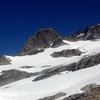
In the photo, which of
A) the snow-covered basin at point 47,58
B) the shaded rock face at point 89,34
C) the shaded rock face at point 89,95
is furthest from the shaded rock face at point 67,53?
the shaded rock face at point 89,95

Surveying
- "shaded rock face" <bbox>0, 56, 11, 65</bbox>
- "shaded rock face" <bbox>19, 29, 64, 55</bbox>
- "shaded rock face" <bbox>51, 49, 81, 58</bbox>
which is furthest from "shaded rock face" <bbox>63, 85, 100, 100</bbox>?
"shaded rock face" <bbox>19, 29, 64, 55</bbox>

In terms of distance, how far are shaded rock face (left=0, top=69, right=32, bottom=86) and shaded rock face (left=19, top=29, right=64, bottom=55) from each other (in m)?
33.5

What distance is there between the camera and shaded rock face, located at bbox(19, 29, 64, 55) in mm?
143875

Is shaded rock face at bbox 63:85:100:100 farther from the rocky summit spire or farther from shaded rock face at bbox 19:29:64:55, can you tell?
shaded rock face at bbox 19:29:64:55

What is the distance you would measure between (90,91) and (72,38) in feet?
314

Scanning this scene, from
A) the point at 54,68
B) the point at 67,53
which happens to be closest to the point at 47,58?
the point at 67,53

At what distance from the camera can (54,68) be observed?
9519 centimetres

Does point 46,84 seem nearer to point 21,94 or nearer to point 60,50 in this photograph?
point 21,94

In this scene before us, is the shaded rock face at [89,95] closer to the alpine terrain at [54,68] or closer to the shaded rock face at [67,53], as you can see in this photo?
the alpine terrain at [54,68]

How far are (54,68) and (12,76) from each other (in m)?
14.7

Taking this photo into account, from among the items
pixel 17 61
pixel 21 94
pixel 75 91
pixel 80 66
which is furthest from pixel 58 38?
pixel 75 91

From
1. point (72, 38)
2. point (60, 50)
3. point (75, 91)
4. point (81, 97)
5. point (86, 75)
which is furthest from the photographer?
point (72, 38)

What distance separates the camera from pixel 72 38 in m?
149

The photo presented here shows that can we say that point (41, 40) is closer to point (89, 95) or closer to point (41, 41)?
point (41, 41)
